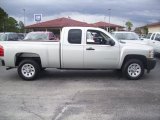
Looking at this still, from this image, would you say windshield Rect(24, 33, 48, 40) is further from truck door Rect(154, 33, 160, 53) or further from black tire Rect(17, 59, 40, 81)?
black tire Rect(17, 59, 40, 81)

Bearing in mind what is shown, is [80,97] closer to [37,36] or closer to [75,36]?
[75,36]

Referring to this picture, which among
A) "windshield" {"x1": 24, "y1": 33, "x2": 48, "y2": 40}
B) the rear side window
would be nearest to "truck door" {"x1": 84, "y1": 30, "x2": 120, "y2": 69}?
the rear side window

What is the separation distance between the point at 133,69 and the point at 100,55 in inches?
50.9

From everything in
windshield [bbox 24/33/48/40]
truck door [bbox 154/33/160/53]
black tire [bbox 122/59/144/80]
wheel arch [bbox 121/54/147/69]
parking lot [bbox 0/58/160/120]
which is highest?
windshield [bbox 24/33/48/40]

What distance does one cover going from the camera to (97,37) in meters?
11.1

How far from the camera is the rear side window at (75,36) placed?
10909mm

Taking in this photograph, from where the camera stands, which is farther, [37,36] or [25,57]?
[37,36]

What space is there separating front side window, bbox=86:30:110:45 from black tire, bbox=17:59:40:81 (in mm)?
2046

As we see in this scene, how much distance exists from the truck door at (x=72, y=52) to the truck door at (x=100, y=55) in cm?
21

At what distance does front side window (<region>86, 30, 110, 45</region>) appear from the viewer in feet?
36.0

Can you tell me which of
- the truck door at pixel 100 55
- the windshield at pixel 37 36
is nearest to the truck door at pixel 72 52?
the truck door at pixel 100 55

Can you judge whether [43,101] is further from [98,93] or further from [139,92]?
[139,92]

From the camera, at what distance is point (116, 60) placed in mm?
10906

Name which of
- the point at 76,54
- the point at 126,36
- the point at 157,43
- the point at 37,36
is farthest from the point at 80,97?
the point at 157,43
